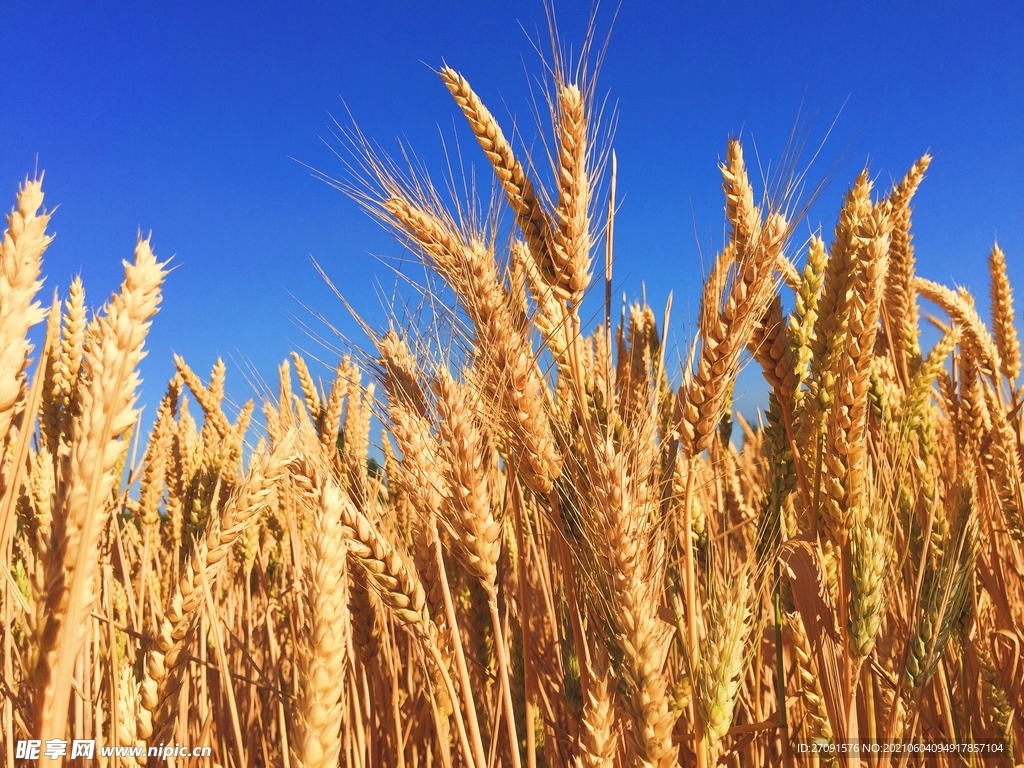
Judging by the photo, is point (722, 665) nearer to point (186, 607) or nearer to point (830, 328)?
point (830, 328)

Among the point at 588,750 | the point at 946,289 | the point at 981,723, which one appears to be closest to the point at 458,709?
the point at 588,750

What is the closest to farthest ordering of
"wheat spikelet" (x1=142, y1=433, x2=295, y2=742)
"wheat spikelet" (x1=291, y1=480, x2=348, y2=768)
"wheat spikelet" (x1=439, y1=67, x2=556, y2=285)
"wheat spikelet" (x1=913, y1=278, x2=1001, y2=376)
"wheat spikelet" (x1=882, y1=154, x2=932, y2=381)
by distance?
"wheat spikelet" (x1=291, y1=480, x2=348, y2=768)
"wheat spikelet" (x1=142, y1=433, x2=295, y2=742)
"wheat spikelet" (x1=439, y1=67, x2=556, y2=285)
"wheat spikelet" (x1=882, y1=154, x2=932, y2=381)
"wheat spikelet" (x1=913, y1=278, x2=1001, y2=376)

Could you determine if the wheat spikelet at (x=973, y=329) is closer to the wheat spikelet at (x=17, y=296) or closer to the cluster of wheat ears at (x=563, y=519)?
the cluster of wheat ears at (x=563, y=519)

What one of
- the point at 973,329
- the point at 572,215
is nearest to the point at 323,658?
the point at 572,215

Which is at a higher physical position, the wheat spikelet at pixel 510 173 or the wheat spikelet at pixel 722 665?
the wheat spikelet at pixel 510 173

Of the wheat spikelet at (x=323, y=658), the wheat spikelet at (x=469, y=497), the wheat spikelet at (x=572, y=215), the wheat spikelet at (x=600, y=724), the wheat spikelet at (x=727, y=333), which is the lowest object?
the wheat spikelet at (x=600, y=724)

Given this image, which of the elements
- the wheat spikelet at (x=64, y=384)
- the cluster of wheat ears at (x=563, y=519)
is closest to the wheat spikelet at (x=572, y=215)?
the cluster of wheat ears at (x=563, y=519)

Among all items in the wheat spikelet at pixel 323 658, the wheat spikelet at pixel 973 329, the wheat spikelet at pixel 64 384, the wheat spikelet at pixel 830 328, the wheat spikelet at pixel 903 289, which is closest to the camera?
the wheat spikelet at pixel 323 658

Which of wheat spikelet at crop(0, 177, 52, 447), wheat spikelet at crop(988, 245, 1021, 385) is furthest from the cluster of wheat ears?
wheat spikelet at crop(988, 245, 1021, 385)

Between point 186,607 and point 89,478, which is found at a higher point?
point 89,478

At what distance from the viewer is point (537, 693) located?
1896 millimetres

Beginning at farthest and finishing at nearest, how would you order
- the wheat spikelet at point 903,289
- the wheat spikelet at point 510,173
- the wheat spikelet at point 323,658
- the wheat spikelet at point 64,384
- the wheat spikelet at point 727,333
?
the wheat spikelet at point 903,289 < the wheat spikelet at point 64,384 < the wheat spikelet at point 510,173 < the wheat spikelet at point 727,333 < the wheat spikelet at point 323,658

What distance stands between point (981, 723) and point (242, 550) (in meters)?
2.68

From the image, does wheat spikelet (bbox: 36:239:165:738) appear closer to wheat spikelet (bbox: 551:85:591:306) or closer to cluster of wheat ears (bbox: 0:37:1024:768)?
cluster of wheat ears (bbox: 0:37:1024:768)
